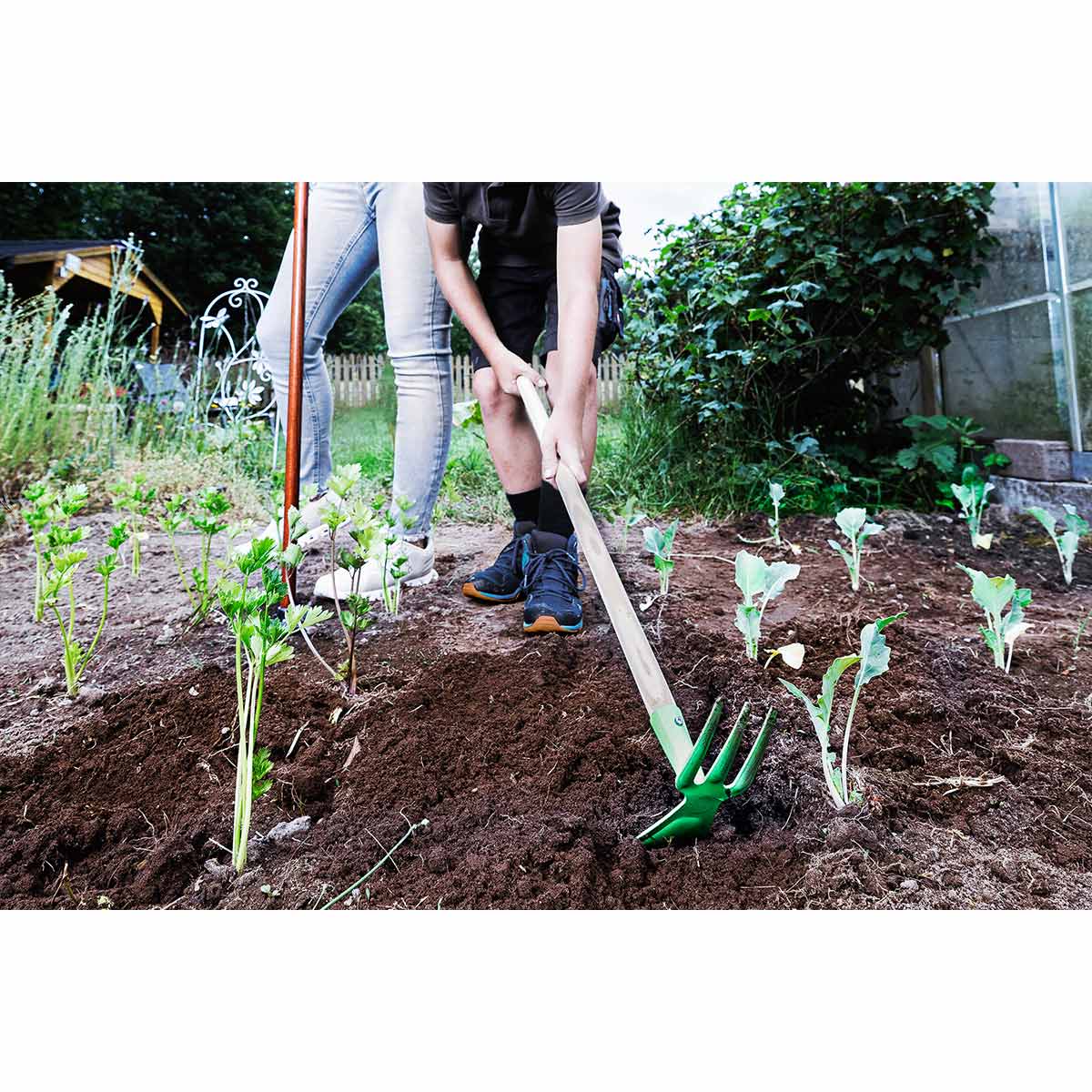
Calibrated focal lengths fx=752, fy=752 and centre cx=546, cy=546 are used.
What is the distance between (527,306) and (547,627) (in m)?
0.73

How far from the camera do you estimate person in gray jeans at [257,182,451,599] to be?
1539 mm

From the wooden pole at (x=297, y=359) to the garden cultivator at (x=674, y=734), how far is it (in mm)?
564

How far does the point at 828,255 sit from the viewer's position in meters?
2.33

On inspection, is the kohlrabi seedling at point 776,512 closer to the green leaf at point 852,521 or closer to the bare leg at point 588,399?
the green leaf at point 852,521

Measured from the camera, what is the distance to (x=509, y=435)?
1609 mm

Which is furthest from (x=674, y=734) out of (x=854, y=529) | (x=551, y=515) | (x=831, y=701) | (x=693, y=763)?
(x=854, y=529)

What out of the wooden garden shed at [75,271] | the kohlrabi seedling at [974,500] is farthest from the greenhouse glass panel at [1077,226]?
the wooden garden shed at [75,271]

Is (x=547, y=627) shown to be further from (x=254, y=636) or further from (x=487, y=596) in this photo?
(x=254, y=636)

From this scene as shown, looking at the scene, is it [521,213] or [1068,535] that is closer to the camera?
[521,213]

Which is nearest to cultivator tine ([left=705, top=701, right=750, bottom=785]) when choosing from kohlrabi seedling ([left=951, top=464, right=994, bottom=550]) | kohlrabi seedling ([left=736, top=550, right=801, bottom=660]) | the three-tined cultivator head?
the three-tined cultivator head

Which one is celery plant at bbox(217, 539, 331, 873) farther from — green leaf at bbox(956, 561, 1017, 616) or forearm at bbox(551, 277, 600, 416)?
green leaf at bbox(956, 561, 1017, 616)

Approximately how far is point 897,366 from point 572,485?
7.30 feet

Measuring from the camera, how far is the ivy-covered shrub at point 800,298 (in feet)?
7.79

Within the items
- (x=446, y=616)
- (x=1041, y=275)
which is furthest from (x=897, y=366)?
(x=446, y=616)
